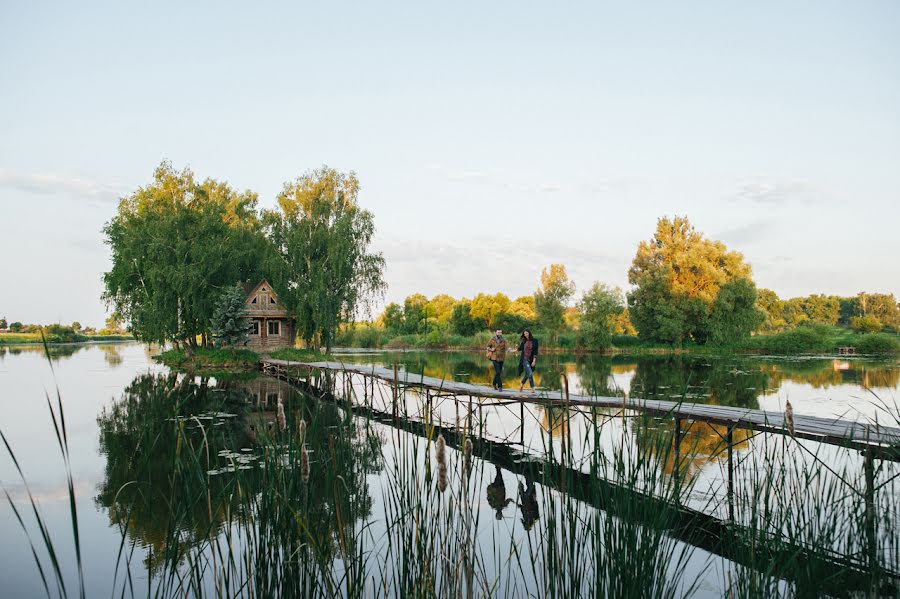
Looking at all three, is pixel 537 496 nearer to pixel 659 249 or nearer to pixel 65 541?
pixel 65 541

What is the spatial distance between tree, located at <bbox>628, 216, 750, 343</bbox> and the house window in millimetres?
26734

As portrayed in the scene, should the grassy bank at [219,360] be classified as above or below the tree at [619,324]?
below

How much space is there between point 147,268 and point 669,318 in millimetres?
34982

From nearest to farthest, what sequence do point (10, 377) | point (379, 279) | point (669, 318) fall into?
point (10, 377)
point (379, 279)
point (669, 318)

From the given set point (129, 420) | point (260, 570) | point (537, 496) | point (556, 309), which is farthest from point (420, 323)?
point (260, 570)

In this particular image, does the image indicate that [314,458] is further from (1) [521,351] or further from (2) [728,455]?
(1) [521,351]

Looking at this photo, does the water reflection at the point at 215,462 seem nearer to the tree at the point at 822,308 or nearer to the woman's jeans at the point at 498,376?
the woman's jeans at the point at 498,376

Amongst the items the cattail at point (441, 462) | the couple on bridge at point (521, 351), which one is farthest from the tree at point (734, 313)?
the cattail at point (441, 462)

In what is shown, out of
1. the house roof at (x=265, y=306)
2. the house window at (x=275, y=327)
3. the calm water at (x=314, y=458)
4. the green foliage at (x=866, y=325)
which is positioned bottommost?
the calm water at (x=314, y=458)

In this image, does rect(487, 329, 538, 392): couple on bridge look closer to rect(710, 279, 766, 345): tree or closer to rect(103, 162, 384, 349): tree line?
rect(103, 162, 384, 349): tree line

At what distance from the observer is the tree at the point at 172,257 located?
100ft

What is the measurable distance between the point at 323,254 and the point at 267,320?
681 centimetres

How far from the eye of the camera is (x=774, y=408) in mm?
14789

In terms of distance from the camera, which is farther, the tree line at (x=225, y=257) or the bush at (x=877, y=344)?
the bush at (x=877, y=344)
